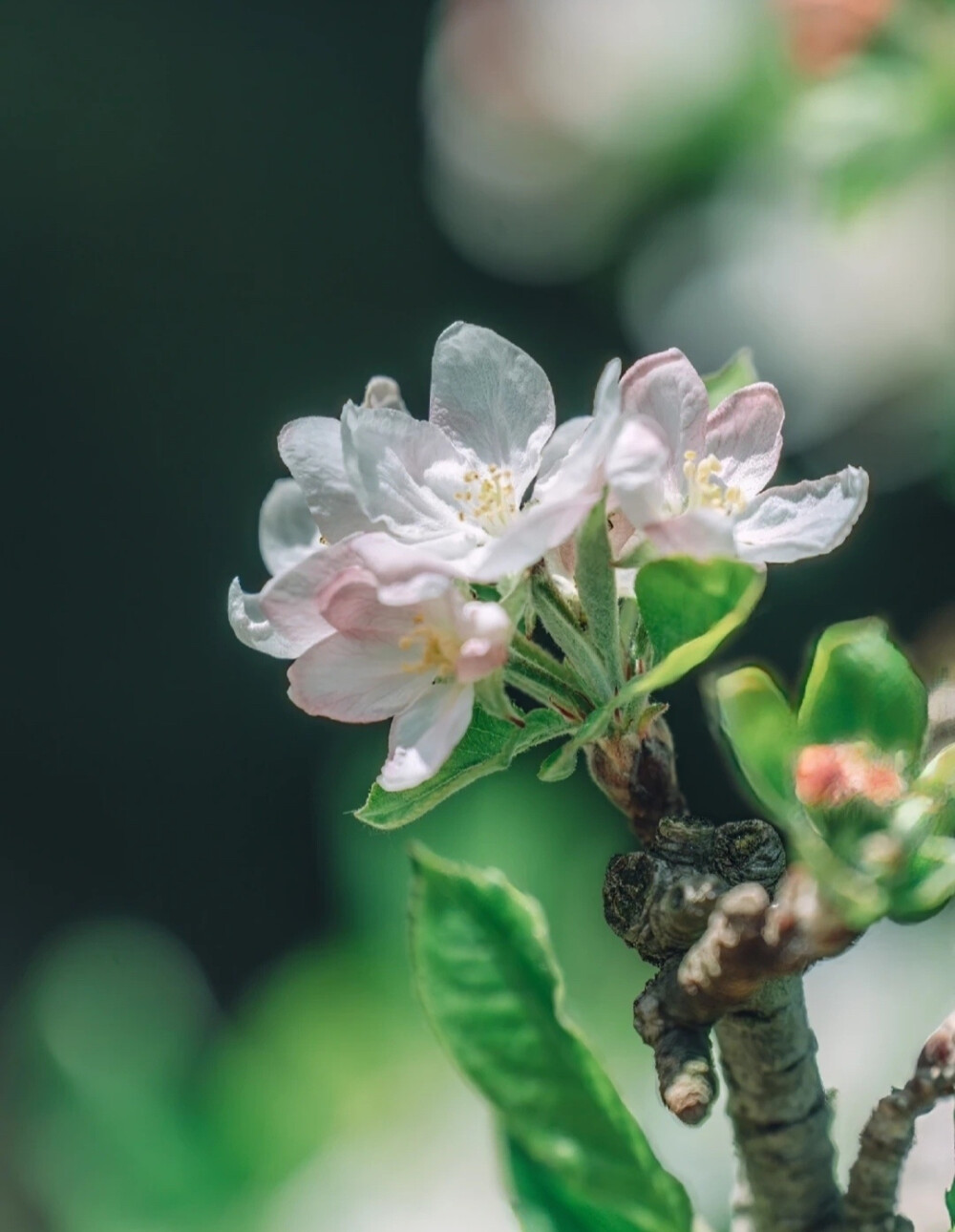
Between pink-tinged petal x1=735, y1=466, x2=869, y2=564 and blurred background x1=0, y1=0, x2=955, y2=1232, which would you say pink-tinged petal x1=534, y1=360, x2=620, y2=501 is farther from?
blurred background x1=0, y1=0, x2=955, y2=1232

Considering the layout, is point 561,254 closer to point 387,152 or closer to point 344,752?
point 387,152

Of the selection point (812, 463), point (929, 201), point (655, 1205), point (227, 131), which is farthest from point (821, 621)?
point (655, 1205)

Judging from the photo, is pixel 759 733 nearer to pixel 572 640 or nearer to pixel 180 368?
pixel 572 640

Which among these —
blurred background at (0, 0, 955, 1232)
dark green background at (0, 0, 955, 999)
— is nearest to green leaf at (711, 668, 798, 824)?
blurred background at (0, 0, 955, 1232)

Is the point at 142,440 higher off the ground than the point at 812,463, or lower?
higher

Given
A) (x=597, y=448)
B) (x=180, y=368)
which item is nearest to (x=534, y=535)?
(x=597, y=448)
